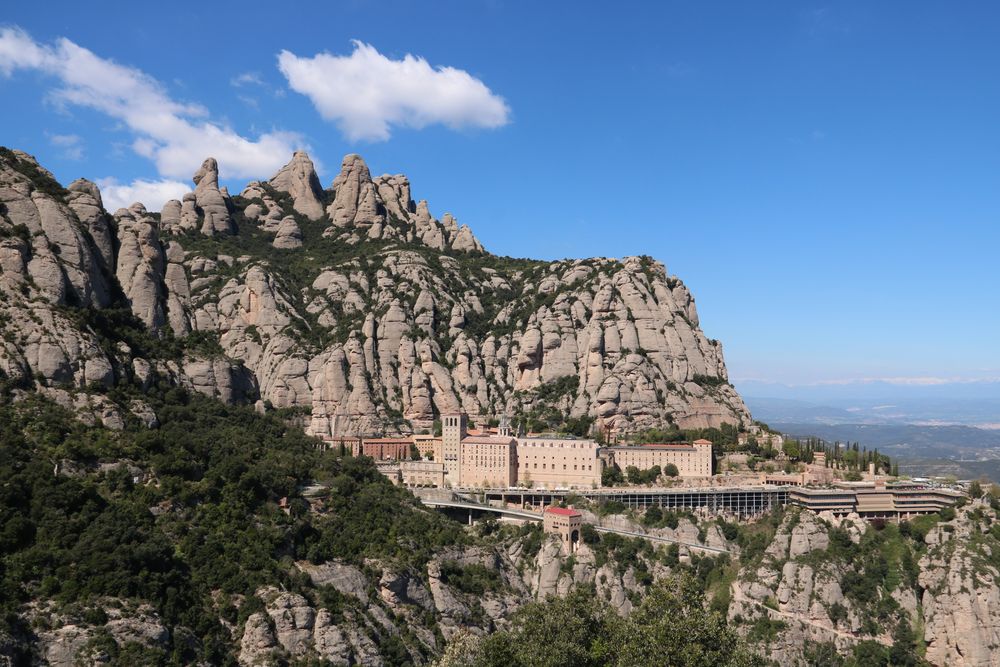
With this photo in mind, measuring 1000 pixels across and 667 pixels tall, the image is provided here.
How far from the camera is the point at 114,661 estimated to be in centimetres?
6325

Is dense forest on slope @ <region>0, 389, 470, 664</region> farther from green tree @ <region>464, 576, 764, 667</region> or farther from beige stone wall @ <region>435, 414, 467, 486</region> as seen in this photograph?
green tree @ <region>464, 576, 764, 667</region>

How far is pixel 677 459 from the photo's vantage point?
122375 mm

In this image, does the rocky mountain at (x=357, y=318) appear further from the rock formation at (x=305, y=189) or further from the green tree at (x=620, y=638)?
the green tree at (x=620, y=638)

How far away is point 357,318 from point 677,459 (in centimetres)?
6229

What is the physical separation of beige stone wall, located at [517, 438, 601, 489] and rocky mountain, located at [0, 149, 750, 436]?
512 inches

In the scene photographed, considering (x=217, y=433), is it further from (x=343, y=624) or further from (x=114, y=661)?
(x=114, y=661)

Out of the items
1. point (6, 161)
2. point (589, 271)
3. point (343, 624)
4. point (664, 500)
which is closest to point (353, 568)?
point (343, 624)

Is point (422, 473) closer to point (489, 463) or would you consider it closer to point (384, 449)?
point (489, 463)

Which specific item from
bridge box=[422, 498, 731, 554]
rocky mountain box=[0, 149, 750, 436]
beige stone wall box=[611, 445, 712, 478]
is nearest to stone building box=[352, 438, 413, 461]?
rocky mountain box=[0, 149, 750, 436]

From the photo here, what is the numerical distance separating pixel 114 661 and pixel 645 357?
96.3 meters

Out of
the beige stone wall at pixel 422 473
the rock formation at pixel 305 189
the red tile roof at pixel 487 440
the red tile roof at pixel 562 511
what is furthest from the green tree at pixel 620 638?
the rock formation at pixel 305 189

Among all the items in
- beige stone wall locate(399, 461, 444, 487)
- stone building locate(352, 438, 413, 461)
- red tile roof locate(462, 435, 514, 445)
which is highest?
red tile roof locate(462, 435, 514, 445)

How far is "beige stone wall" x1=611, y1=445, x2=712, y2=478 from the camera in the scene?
400 feet

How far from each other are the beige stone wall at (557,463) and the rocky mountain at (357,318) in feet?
42.6
